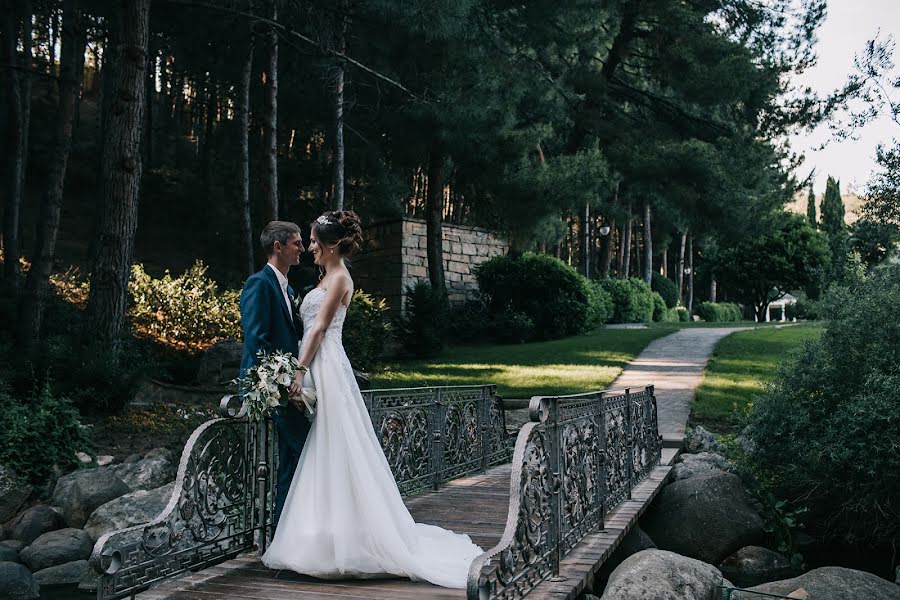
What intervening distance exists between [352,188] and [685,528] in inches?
763

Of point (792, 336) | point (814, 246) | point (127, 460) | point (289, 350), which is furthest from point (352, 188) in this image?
point (814, 246)

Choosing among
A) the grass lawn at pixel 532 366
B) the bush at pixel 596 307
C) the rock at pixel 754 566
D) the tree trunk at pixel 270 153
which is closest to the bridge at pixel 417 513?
the rock at pixel 754 566

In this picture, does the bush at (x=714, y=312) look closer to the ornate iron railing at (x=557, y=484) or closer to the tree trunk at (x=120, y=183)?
the tree trunk at (x=120, y=183)

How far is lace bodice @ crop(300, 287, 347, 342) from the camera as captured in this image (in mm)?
5152

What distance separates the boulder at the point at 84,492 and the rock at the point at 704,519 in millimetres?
5496

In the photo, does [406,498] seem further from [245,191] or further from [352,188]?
[352,188]

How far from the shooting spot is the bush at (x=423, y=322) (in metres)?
19.8

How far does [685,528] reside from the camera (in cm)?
786

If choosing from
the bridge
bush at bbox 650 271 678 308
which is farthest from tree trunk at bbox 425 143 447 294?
bush at bbox 650 271 678 308

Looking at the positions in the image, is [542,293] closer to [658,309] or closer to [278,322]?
[658,309]

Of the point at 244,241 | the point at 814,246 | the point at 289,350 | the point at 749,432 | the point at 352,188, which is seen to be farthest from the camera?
the point at 814,246

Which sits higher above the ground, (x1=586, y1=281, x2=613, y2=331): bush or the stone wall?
the stone wall

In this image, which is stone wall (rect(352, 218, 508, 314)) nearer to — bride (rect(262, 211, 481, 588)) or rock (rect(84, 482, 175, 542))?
rock (rect(84, 482, 175, 542))

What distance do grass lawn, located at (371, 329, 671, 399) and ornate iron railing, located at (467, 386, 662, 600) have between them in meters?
6.62
